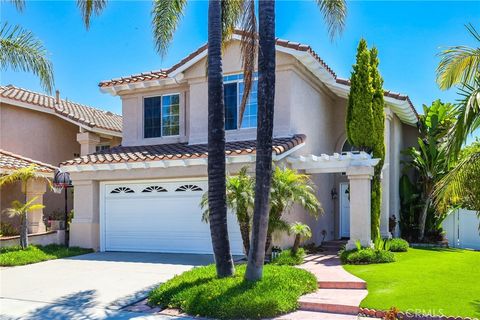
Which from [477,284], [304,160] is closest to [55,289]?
[304,160]

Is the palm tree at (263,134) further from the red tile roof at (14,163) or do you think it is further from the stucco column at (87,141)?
the stucco column at (87,141)

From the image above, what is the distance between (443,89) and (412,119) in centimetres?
938

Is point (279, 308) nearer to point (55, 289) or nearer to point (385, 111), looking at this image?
point (55, 289)

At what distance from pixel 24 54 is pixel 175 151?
652 centimetres

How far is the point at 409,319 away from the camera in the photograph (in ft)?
25.4

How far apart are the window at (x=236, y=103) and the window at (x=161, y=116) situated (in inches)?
102

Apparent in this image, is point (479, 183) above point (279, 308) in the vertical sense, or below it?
above

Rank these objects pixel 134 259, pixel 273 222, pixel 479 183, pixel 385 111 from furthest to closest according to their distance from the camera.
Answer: pixel 385 111 < pixel 134 259 < pixel 273 222 < pixel 479 183

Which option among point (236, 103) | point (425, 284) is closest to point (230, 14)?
point (236, 103)

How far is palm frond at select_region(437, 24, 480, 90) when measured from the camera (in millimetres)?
9961

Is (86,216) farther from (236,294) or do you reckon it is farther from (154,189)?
(236,294)

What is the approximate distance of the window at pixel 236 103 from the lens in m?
17.2

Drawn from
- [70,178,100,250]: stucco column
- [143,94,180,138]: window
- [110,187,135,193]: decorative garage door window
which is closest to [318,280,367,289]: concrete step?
[110,187,135,193]: decorative garage door window

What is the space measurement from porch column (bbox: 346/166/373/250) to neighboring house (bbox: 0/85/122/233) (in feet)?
41.1
